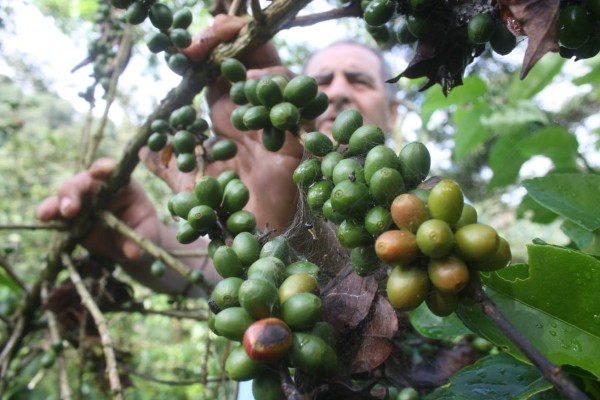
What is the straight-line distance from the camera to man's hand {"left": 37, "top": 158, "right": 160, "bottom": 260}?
93.9 inches

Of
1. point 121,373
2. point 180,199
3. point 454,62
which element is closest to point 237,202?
point 180,199

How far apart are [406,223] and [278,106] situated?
2.01 feet

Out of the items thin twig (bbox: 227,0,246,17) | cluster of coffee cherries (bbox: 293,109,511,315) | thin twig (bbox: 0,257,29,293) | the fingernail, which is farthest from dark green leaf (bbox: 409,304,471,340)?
thin twig (bbox: 0,257,29,293)

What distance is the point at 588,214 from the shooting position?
1248 mm

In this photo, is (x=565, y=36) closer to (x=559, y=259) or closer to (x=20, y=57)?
(x=559, y=259)

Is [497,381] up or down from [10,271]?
up

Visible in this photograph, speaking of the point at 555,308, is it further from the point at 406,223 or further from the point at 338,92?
the point at 338,92

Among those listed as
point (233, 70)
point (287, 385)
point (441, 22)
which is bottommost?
point (287, 385)

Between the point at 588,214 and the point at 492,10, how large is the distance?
631 mm

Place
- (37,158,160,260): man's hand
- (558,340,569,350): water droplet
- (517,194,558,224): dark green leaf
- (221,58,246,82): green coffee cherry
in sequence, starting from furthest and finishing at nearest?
(37,158,160,260): man's hand, (517,194,558,224): dark green leaf, (221,58,246,82): green coffee cherry, (558,340,569,350): water droplet

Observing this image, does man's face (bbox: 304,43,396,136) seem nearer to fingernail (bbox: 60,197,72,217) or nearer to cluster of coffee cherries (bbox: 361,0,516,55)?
fingernail (bbox: 60,197,72,217)

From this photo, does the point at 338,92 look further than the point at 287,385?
Yes

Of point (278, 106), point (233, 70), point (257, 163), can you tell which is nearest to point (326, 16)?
point (233, 70)

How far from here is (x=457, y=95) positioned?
2.56m
